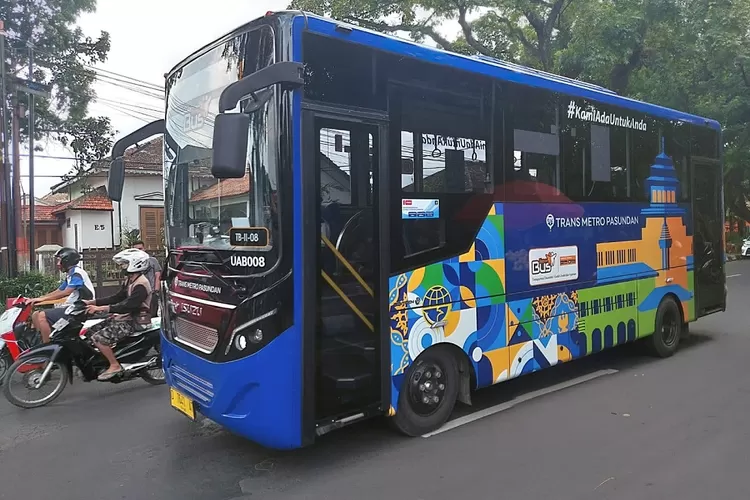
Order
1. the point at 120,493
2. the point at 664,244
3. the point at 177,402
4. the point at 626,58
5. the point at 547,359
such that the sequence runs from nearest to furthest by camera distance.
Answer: the point at 120,493, the point at 177,402, the point at 547,359, the point at 664,244, the point at 626,58

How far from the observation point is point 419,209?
4.64 m

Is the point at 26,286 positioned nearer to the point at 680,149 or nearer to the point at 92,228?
the point at 680,149

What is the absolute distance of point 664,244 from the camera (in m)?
7.48

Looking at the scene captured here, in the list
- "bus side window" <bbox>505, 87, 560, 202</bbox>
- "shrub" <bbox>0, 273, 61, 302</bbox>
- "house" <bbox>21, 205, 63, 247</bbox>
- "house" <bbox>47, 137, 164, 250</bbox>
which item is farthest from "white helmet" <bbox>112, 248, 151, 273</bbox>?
"house" <bbox>21, 205, 63, 247</bbox>

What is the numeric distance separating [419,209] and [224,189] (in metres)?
1.48

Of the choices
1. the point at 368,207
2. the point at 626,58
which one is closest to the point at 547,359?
the point at 368,207

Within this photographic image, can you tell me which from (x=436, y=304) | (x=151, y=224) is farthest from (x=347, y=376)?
(x=151, y=224)

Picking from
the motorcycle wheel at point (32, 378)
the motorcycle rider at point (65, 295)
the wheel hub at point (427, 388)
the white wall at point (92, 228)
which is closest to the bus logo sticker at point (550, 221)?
the wheel hub at point (427, 388)

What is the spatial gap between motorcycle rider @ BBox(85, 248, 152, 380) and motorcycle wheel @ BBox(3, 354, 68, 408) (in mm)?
430

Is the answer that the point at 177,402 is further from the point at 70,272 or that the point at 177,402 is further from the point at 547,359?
the point at 547,359

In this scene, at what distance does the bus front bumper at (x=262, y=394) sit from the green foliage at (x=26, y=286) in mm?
8271

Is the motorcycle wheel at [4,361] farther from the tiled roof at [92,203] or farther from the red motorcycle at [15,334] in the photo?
the tiled roof at [92,203]

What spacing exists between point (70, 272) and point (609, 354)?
22.1 ft

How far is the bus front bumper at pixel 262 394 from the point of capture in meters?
3.88
